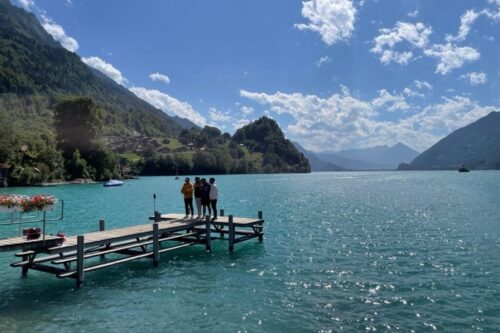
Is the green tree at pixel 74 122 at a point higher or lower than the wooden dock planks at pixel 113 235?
higher

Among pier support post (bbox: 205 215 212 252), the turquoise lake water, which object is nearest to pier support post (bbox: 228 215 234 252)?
the turquoise lake water

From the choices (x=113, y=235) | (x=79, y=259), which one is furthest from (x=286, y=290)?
(x=113, y=235)

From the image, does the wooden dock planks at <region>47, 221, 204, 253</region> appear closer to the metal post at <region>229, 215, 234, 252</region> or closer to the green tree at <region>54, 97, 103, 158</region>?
the metal post at <region>229, 215, 234, 252</region>

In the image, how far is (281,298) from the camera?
53.8 ft

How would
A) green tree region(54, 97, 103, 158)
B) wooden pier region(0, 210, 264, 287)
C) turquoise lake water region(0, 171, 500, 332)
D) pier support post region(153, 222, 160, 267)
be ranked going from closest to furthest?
turquoise lake water region(0, 171, 500, 332)
wooden pier region(0, 210, 264, 287)
pier support post region(153, 222, 160, 267)
green tree region(54, 97, 103, 158)

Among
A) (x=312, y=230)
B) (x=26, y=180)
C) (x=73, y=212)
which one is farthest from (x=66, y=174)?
(x=312, y=230)

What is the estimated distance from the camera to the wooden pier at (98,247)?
58.4 ft

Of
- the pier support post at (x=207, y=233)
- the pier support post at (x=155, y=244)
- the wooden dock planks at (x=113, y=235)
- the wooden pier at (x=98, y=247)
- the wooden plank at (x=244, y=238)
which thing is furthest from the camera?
the wooden plank at (x=244, y=238)

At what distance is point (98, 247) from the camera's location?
972 inches

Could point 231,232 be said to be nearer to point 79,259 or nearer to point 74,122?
point 79,259

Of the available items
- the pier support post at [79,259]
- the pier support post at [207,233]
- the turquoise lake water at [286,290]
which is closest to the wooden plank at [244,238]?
the turquoise lake water at [286,290]

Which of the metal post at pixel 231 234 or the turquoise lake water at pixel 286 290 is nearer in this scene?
the turquoise lake water at pixel 286 290

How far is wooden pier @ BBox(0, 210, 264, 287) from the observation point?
17.8 metres

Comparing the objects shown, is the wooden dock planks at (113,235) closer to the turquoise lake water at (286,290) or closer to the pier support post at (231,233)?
the turquoise lake water at (286,290)
